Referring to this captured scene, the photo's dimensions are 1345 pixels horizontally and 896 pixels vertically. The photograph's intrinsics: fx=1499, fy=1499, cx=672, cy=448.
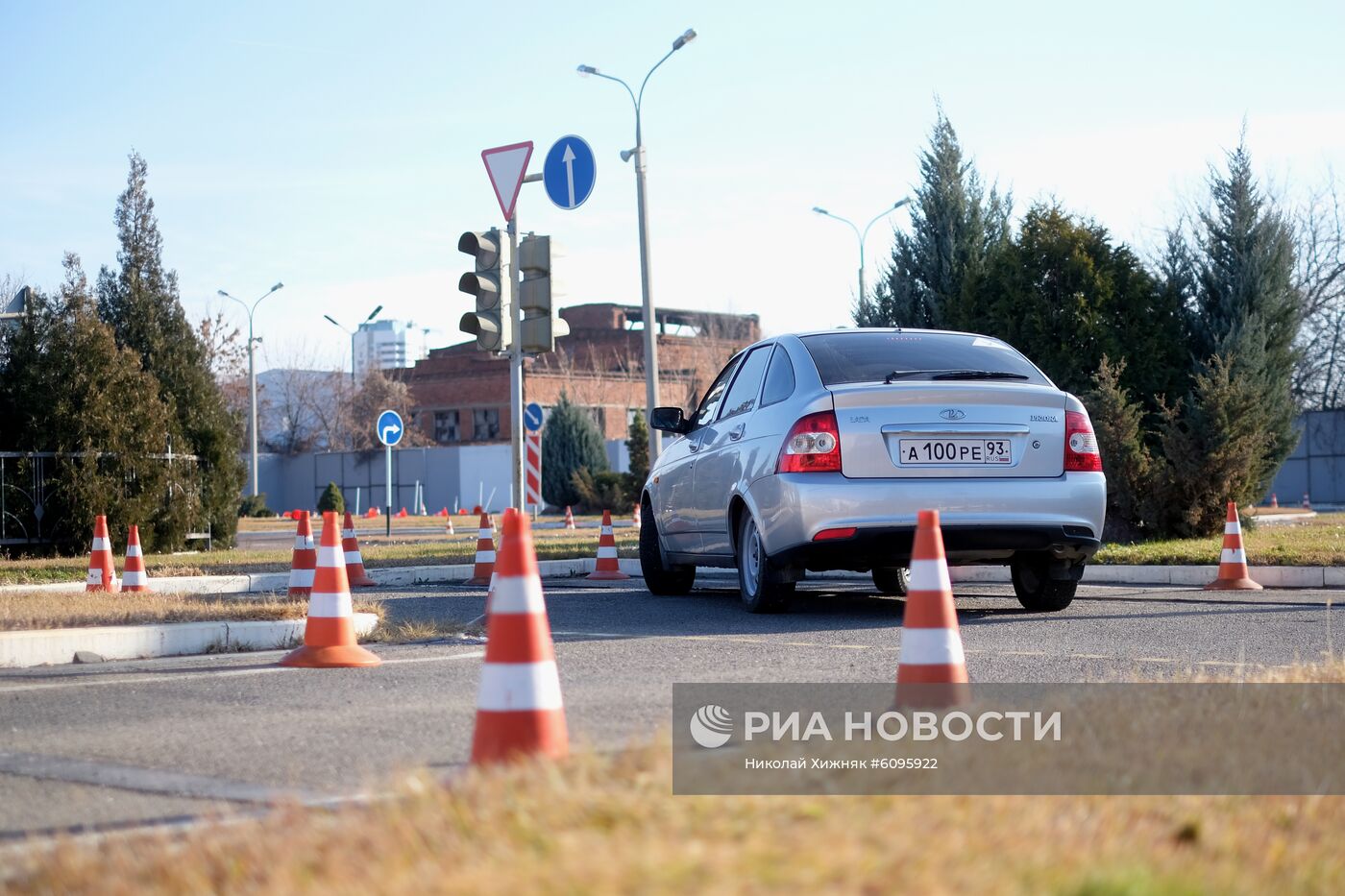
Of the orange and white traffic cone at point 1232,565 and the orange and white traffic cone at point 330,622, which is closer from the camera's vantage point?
the orange and white traffic cone at point 330,622

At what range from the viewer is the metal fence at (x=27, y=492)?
1995 cm

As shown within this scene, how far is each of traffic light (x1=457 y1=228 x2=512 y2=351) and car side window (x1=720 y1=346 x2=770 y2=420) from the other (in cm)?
227

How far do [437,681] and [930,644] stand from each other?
2583 millimetres

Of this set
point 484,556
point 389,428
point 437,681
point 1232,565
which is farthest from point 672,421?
point 389,428

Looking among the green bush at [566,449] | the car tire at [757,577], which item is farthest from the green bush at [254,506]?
the car tire at [757,577]

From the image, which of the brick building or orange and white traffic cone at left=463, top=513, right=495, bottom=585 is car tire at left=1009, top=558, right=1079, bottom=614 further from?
the brick building

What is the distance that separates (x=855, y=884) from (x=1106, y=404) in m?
14.9

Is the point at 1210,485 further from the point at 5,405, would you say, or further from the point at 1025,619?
the point at 5,405

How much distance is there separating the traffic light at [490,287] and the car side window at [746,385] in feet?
7.44

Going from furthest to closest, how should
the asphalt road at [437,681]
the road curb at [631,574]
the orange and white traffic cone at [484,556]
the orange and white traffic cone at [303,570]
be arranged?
1. the orange and white traffic cone at [484,556]
2. the road curb at [631,574]
3. the orange and white traffic cone at [303,570]
4. the asphalt road at [437,681]

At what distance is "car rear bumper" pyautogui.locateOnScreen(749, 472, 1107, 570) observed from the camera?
28.4 feet

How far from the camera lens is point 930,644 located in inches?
194

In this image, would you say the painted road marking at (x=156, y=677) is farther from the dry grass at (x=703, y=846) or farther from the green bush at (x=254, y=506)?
the green bush at (x=254, y=506)

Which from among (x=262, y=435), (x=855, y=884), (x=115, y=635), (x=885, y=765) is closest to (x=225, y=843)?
(x=855, y=884)
